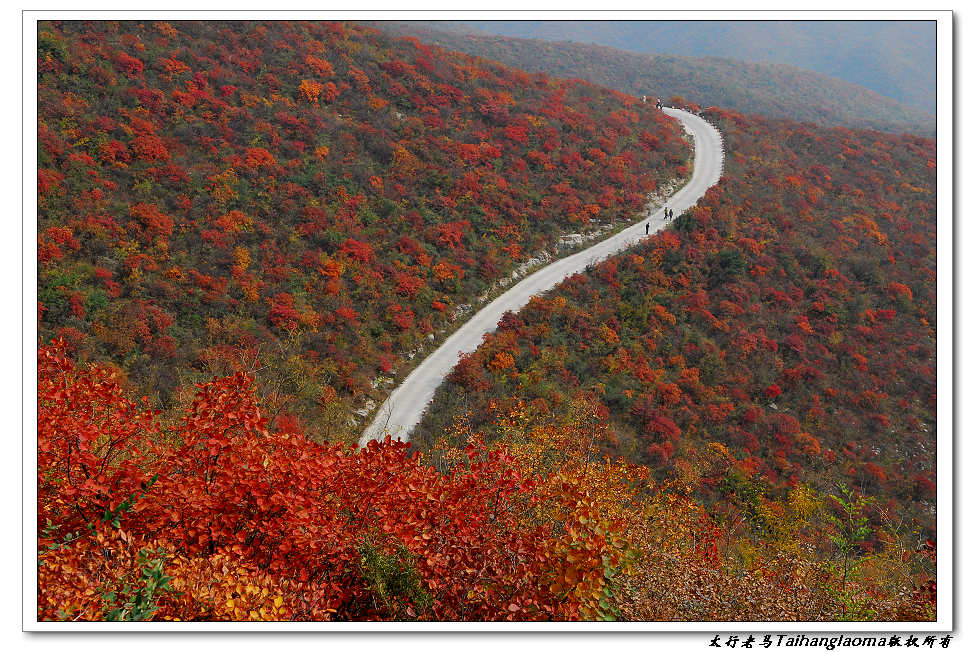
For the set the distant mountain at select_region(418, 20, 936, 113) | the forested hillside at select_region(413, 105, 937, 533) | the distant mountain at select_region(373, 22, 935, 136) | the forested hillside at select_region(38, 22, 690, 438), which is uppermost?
the distant mountain at select_region(418, 20, 936, 113)

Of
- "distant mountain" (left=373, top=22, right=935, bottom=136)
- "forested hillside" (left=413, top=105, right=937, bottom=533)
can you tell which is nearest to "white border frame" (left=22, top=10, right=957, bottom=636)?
"forested hillside" (left=413, top=105, right=937, bottom=533)

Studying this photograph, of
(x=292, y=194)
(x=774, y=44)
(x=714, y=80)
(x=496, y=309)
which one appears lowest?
(x=496, y=309)

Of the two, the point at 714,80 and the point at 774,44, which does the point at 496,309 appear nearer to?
the point at 714,80

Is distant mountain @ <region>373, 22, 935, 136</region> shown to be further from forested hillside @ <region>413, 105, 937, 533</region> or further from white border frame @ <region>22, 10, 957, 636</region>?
white border frame @ <region>22, 10, 957, 636</region>

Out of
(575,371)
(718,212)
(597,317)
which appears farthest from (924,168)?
(575,371)
